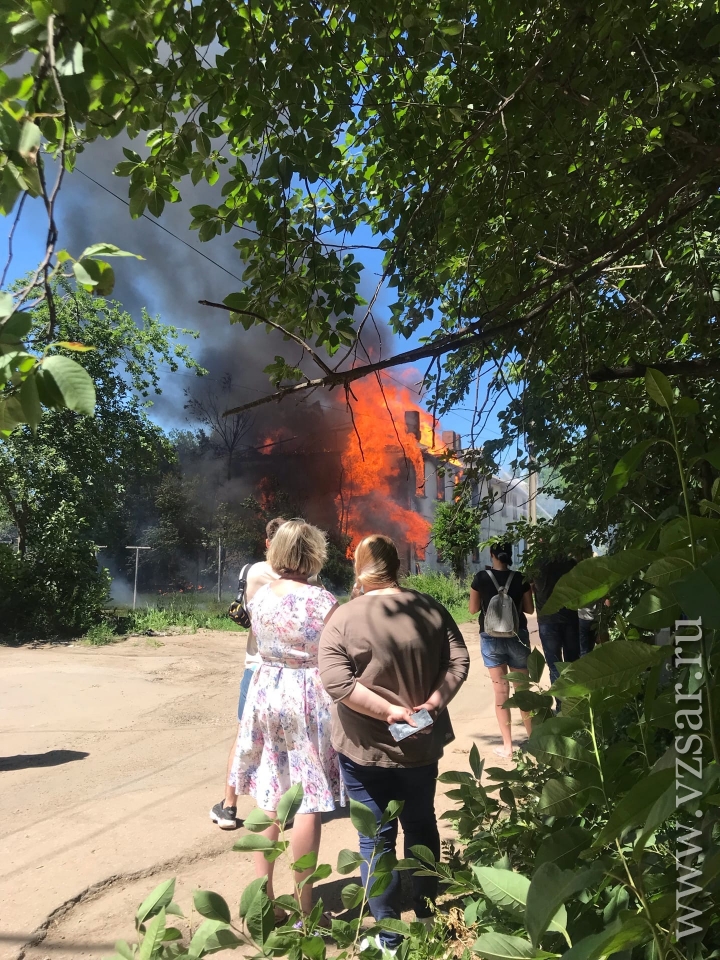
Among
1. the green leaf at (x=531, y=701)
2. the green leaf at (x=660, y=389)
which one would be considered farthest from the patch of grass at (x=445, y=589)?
the green leaf at (x=660, y=389)

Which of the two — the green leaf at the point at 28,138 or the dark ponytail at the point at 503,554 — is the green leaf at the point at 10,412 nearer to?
the green leaf at the point at 28,138

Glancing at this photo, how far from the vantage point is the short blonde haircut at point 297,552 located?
3.46m

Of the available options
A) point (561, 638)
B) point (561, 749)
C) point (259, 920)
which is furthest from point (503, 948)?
point (561, 638)

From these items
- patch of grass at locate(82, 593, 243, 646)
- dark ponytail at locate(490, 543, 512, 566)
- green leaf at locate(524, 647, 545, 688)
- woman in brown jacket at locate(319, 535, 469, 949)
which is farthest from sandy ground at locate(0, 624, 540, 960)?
patch of grass at locate(82, 593, 243, 646)

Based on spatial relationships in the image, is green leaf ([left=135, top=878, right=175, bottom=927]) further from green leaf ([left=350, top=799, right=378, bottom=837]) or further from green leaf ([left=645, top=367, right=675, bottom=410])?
green leaf ([left=645, top=367, right=675, bottom=410])

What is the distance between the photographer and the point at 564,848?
874 mm

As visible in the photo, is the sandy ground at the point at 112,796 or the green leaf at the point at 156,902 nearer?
the green leaf at the point at 156,902

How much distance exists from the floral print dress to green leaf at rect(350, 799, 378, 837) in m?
2.09

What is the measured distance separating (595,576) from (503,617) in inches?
182

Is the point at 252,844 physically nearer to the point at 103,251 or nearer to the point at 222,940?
the point at 222,940

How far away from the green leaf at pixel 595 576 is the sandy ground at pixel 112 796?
3108mm

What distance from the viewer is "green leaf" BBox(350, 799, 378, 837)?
1194 millimetres

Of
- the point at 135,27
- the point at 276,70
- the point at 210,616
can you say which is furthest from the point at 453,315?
the point at 210,616

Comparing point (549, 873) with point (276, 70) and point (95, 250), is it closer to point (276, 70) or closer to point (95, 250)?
point (95, 250)
